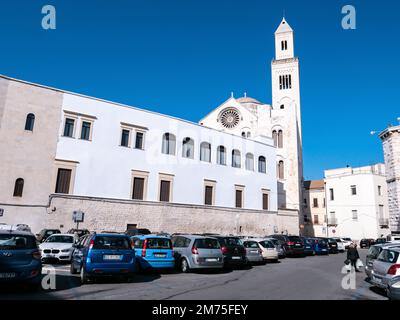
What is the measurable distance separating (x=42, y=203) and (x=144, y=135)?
10115mm

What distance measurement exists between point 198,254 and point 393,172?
2502 cm

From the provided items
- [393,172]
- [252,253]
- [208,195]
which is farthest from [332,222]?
[252,253]

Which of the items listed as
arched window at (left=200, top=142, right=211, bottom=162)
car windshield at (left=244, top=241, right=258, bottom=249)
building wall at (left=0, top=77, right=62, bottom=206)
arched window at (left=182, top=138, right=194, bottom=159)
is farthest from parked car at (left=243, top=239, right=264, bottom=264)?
arched window at (left=200, top=142, right=211, bottom=162)

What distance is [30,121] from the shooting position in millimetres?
23516

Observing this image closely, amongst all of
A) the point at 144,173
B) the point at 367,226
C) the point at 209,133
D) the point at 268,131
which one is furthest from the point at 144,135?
the point at 367,226

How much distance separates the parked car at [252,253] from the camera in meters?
16.8

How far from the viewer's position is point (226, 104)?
53250mm

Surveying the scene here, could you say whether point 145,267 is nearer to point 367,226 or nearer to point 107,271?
point 107,271

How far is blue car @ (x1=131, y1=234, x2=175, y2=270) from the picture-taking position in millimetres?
12438

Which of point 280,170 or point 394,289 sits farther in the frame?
point 280,170

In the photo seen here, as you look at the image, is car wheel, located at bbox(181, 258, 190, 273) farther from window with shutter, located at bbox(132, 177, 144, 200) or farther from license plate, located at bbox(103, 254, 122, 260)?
window with shutter, located at bbox(132, 177, 144, 200)

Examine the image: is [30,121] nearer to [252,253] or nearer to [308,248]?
[252,253]

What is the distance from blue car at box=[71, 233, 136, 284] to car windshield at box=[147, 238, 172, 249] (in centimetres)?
244

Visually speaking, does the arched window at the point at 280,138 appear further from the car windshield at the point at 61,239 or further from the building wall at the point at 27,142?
the car windshield at the point at 61,239
